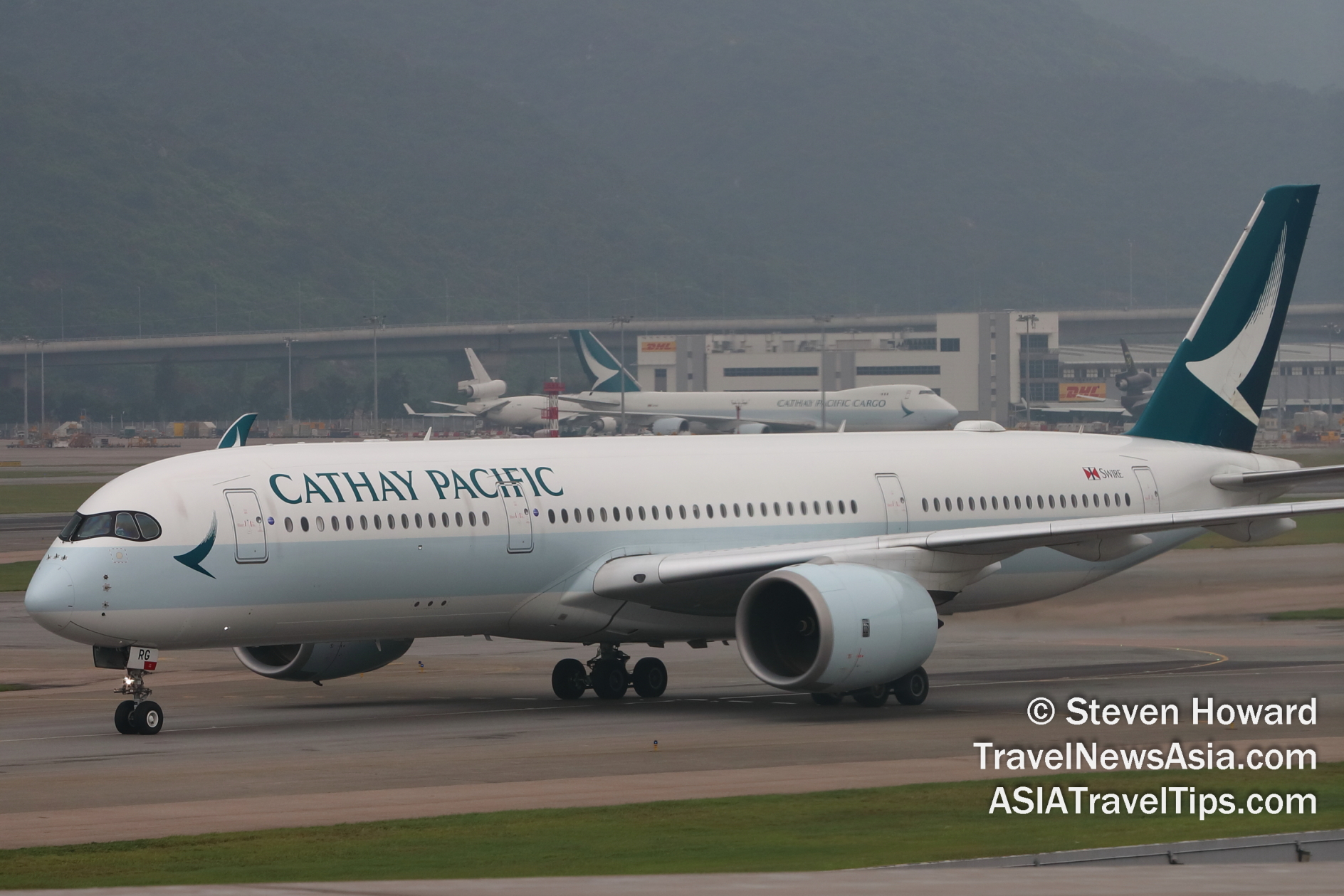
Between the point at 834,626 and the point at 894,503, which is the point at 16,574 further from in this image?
the point at 834,626

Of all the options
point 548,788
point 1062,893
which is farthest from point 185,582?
point 1062,893

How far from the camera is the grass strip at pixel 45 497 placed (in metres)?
96.1

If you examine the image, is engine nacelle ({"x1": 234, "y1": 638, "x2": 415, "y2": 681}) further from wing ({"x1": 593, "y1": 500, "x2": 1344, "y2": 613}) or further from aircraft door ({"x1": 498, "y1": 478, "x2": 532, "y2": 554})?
wing ({"x1": 593, "y1": 500, "x2": 1344, "y2": 613})

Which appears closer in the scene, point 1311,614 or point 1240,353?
point 1240,353

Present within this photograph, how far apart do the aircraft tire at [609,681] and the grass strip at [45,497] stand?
63.0 m

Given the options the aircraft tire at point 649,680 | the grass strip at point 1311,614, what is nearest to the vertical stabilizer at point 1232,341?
the grass strip at point 1311,614

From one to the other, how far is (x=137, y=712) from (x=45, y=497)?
3072 inches

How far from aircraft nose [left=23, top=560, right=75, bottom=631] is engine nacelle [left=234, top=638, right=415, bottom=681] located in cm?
530

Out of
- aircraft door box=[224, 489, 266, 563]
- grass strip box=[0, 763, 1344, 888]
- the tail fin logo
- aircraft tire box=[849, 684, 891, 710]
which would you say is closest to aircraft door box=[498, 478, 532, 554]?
aircraft door box=[224, 489, 266, 563]

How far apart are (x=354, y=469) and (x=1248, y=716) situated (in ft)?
48.5

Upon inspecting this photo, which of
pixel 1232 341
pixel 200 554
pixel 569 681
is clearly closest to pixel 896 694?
pixel 569 681

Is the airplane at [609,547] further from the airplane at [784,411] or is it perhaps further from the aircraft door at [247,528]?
the airplane at [784,411]

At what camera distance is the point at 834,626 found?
99.1 ft

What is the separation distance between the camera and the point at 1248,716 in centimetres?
3034
